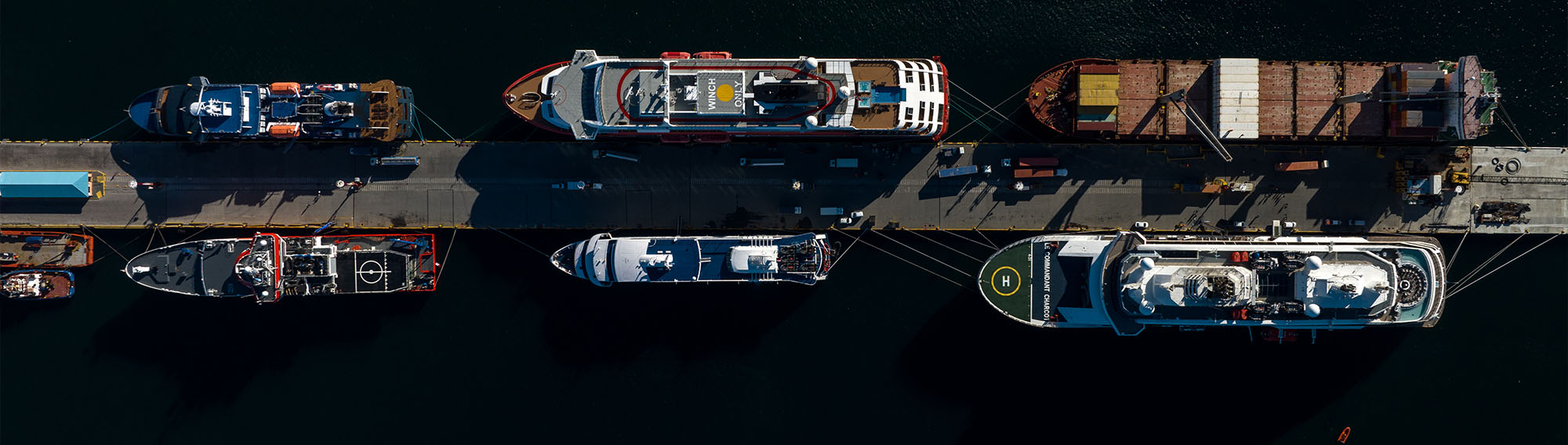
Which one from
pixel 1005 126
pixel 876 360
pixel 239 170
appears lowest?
pixel 876 360

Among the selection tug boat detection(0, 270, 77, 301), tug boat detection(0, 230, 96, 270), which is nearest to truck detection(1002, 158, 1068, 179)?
tug boat detection(0, 230, 96, 270)

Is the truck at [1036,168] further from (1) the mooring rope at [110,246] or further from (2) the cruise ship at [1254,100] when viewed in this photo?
(1) the mooring rope at [110,246]

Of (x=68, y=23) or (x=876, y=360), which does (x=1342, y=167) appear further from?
(x=68, y=23)

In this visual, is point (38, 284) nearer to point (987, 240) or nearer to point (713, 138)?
point (713, 138)

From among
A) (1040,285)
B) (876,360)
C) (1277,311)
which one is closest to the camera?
(1277,311)

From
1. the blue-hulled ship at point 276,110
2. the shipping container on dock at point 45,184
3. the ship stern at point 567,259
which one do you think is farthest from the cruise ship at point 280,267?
the ship stern at point 567,259

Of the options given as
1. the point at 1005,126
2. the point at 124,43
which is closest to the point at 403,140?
the point at 124,43

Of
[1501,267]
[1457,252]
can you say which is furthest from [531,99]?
[1501,267]
